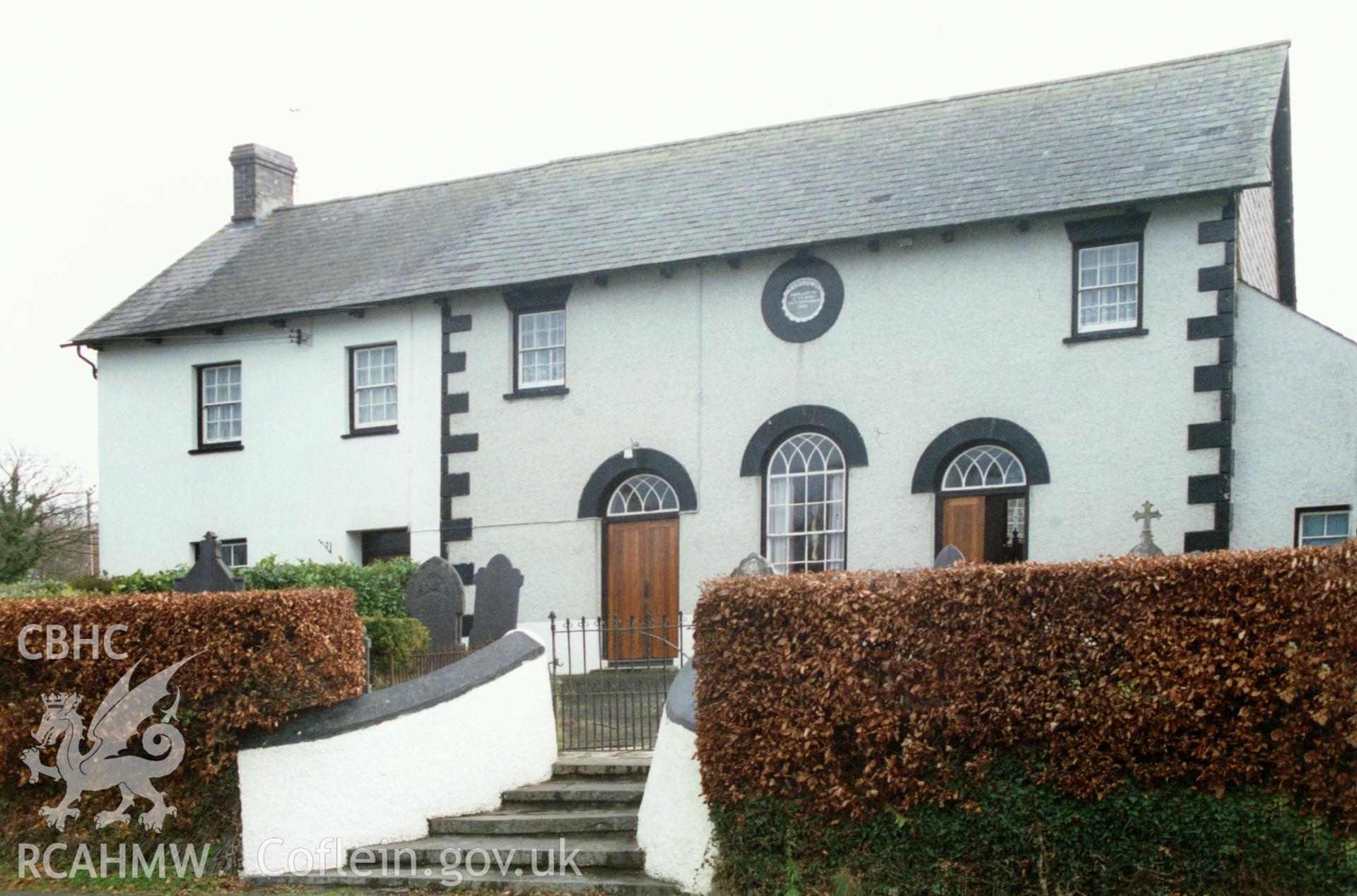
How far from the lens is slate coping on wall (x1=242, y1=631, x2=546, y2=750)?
36.9 ft

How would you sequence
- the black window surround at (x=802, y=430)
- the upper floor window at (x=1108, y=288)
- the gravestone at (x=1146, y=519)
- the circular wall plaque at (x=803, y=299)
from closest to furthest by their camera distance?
1. the gravestone at (x=1146, y=519)
2. the upper floor window at (x=1108, y=288)
3. the black window surround at (x=802, y=430)
4. the circular wall plaque at (x=803, y=299)

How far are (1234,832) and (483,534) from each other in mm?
14906

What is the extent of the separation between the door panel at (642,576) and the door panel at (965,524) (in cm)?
386

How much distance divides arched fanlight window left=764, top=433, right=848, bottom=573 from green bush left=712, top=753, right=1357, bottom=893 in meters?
10.1

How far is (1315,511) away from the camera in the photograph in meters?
17.7

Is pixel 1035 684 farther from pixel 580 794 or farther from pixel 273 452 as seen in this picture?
pixel 273 452

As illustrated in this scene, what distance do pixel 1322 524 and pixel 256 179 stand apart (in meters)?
19.5

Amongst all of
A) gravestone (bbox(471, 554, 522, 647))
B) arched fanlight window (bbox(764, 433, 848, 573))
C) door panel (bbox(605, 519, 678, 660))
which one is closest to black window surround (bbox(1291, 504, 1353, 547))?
arched fanlight window (bbox(764, 433, 848, 573))

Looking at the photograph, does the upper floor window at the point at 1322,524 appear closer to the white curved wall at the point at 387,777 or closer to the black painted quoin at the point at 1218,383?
the black painted quoin at the point at 1218,383

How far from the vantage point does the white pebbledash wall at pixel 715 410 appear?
18.0 m

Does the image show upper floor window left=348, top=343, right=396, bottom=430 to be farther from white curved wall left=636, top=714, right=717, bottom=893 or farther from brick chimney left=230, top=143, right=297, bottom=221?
white curved wall left=636, top=714, right=717, bottom=893

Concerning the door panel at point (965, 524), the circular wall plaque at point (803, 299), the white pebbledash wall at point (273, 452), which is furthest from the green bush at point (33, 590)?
the door panel at point (965, 524)

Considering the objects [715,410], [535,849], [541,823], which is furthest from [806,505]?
[535,849]

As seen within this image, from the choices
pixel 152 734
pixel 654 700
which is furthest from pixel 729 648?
pixel 654 700
